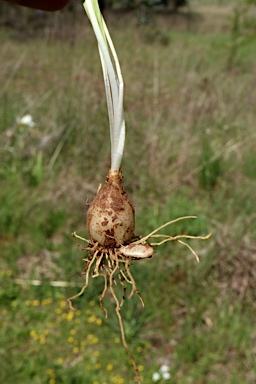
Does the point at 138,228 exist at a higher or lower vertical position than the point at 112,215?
lower

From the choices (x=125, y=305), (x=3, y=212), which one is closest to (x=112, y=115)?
(x=125, y=305)

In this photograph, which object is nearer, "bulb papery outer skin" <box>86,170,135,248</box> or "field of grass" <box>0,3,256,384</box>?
"bulb papery outer skin" <box>86,170,135,248</box>

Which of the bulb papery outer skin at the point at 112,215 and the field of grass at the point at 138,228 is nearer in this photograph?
the bulb papery outer skin at the point at 112,215

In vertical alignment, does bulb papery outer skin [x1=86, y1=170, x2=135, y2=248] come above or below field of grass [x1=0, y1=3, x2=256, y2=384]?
above

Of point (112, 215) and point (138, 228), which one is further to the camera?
point (138, 228)

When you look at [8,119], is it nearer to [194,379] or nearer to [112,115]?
[194,379]
